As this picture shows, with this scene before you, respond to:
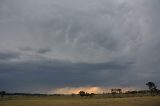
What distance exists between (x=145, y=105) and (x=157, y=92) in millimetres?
126340

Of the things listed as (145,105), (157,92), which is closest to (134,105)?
(145,105)

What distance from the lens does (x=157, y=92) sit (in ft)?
650

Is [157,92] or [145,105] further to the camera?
[157,92]

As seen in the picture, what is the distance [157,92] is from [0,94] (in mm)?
108171

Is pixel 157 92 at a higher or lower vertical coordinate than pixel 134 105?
higher

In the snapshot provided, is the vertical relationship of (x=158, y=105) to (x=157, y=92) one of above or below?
below

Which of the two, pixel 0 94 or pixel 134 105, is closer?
pixel 134 105

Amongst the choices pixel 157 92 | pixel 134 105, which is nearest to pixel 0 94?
pixel 157 92

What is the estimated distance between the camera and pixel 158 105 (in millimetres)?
76312

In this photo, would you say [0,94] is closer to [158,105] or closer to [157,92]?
[157,92]

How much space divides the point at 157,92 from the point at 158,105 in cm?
12701

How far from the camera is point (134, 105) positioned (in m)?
79.1

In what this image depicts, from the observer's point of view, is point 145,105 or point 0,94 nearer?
point 145,105

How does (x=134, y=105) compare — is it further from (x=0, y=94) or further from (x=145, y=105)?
(x=0, y=94)
